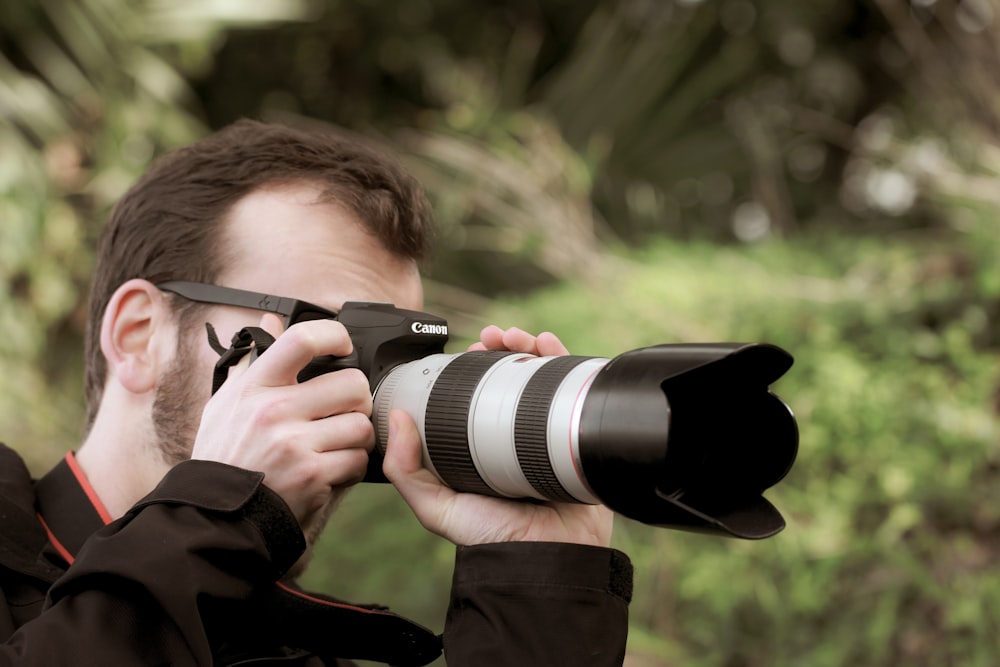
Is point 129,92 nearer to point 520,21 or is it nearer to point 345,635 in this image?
point 520,21

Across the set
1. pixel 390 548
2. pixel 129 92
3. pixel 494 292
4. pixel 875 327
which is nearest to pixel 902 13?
pixel 875 327

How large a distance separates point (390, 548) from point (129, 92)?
2.42 m

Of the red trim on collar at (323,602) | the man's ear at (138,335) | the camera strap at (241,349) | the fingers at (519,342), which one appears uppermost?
the camera strap at (241,349)

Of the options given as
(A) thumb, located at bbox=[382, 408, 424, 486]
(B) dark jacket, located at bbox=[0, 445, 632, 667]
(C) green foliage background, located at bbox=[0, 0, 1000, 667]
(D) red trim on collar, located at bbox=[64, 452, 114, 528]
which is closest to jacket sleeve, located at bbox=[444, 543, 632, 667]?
(B) dark jacket, located at bbox=[0, 445, 632, 667]

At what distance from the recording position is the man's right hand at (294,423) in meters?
1.08

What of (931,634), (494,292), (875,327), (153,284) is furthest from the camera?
(494,292)

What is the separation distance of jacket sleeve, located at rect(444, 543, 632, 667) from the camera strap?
0.34 meters

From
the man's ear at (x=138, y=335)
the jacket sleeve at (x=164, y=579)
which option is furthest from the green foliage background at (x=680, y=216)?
the jacket sleeve at (x=164, y=579)

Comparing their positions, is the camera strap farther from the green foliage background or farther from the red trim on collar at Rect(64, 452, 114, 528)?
the green foliage background

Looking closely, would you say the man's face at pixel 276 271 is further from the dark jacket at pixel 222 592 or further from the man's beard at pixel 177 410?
the dark jacket at pixel 222 592

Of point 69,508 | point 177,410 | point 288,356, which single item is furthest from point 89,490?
point 288,356

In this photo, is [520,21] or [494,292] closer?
[494,292]

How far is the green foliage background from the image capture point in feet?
7.33

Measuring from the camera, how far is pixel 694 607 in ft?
7.96
